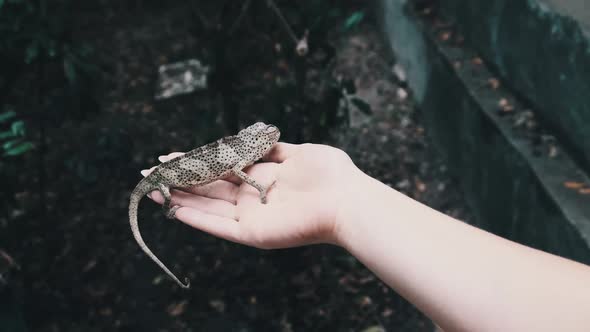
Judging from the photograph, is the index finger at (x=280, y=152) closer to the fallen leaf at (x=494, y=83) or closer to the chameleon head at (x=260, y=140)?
the chameleon head at (x=260, y=140)

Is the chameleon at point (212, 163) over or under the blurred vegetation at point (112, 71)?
under

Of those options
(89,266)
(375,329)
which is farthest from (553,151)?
(89,266)

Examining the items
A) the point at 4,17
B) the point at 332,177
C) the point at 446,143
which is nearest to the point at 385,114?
the point at 446,143

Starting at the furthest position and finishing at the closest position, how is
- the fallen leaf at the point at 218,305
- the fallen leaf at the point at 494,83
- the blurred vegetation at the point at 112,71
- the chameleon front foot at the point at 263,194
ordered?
the fallen leaf at the point at 494,83
the fallen leaf at the point at 218,305
the blurred vegetation at the point at 112,71
the chameleon front foot at the point at 263,194

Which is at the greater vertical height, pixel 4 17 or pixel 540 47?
pixel 4 17

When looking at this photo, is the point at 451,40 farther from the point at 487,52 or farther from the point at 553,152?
the point at 553,152

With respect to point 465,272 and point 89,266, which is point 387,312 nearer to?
point 465,272

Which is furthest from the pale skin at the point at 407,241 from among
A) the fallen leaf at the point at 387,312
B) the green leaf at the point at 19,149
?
Result: the fallen leaf at the point at 387,312
